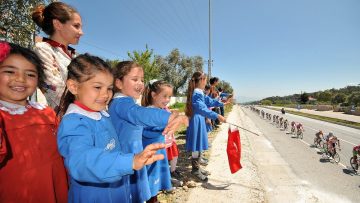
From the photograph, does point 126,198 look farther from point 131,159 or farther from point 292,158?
point 292,158

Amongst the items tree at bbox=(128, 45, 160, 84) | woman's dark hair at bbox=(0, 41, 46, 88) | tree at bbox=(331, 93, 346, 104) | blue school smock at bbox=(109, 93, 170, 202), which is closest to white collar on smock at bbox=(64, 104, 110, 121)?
blue school smock at bbox=(109, 93, 170, 202)

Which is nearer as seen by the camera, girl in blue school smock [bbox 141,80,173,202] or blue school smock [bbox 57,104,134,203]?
blue school smock [bbox 57,104,134,203]

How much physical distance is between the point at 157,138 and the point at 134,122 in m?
1.64

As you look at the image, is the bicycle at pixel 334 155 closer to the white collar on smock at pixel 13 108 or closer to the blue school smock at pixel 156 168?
the blue school smock at pixel 156 168

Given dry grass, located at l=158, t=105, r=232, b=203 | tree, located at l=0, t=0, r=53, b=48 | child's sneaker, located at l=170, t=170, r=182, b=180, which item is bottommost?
dry grass, located at l=158, t=105, r=232, b=203

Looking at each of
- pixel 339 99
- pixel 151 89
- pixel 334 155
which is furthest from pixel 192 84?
pixel 339 99

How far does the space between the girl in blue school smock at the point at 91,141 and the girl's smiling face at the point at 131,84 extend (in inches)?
28.0

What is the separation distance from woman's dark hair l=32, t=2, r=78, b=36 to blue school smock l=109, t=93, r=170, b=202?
0.88 m

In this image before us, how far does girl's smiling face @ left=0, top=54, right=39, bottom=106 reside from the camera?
1.84m

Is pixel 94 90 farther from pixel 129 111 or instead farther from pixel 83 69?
pixel 129 111

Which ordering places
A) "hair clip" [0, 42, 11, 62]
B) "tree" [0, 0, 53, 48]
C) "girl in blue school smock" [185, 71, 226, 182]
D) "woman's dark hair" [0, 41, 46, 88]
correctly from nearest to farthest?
"hair clip" [0, 42, 11, 62], "woman's dark hair" [0, 41, 46, 88], "tree" [0, 0, 53, 48], "girl in blue school smock" [185, 71, 226, 182]

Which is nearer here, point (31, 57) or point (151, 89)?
point (31, 57)

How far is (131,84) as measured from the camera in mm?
2678

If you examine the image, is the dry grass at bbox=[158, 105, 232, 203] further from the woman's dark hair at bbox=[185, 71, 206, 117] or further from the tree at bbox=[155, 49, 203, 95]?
the tree at bbox=[155, 49, 203, 95]
